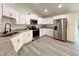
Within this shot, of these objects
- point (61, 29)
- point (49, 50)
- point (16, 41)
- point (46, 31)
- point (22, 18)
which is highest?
point (22, 18)

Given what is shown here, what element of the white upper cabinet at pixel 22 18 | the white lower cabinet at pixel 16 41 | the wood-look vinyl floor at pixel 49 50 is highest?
the white upper cabinet at pixel 22 18

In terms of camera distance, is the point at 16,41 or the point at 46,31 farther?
the point at 46,31

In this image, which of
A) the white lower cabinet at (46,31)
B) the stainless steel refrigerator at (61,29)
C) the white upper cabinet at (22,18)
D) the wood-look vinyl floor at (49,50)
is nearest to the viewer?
the wood-look vinyl floor at (49,50)

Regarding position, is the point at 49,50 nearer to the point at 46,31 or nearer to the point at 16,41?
the point at 16,41

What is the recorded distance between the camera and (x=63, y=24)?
4992 mm

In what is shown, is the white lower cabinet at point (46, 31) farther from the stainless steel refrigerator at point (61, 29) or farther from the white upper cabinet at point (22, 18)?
the white upper cabinet at point (22, 18)

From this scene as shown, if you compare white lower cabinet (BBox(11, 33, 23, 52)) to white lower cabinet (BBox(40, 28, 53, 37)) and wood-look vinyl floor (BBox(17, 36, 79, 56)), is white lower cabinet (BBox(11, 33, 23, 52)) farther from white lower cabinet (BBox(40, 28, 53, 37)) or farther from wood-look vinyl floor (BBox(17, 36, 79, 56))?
white lower cabinet (BBox(40, 28, 53, 37))

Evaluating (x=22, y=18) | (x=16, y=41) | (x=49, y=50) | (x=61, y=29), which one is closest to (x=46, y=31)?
(x=61, y=29)

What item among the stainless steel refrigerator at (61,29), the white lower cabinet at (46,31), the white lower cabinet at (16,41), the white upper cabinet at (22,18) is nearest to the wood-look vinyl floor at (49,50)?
the white lower cabinet at (16,41)

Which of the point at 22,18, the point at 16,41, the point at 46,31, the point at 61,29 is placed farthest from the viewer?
the point at 46,31

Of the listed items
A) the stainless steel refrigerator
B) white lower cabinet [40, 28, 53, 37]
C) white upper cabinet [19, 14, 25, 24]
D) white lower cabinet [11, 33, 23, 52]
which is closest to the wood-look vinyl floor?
white lower cabinet [11, 33, 23, 52]

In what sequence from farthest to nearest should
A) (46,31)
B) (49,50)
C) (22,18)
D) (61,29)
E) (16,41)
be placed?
(46,31)
(61,29)
(22,18)
(49,50)
(16,41)

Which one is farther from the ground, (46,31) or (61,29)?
(61,29)

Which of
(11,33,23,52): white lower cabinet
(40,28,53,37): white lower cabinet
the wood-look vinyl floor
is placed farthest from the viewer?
(40,28,53,37): white lower cabinet
